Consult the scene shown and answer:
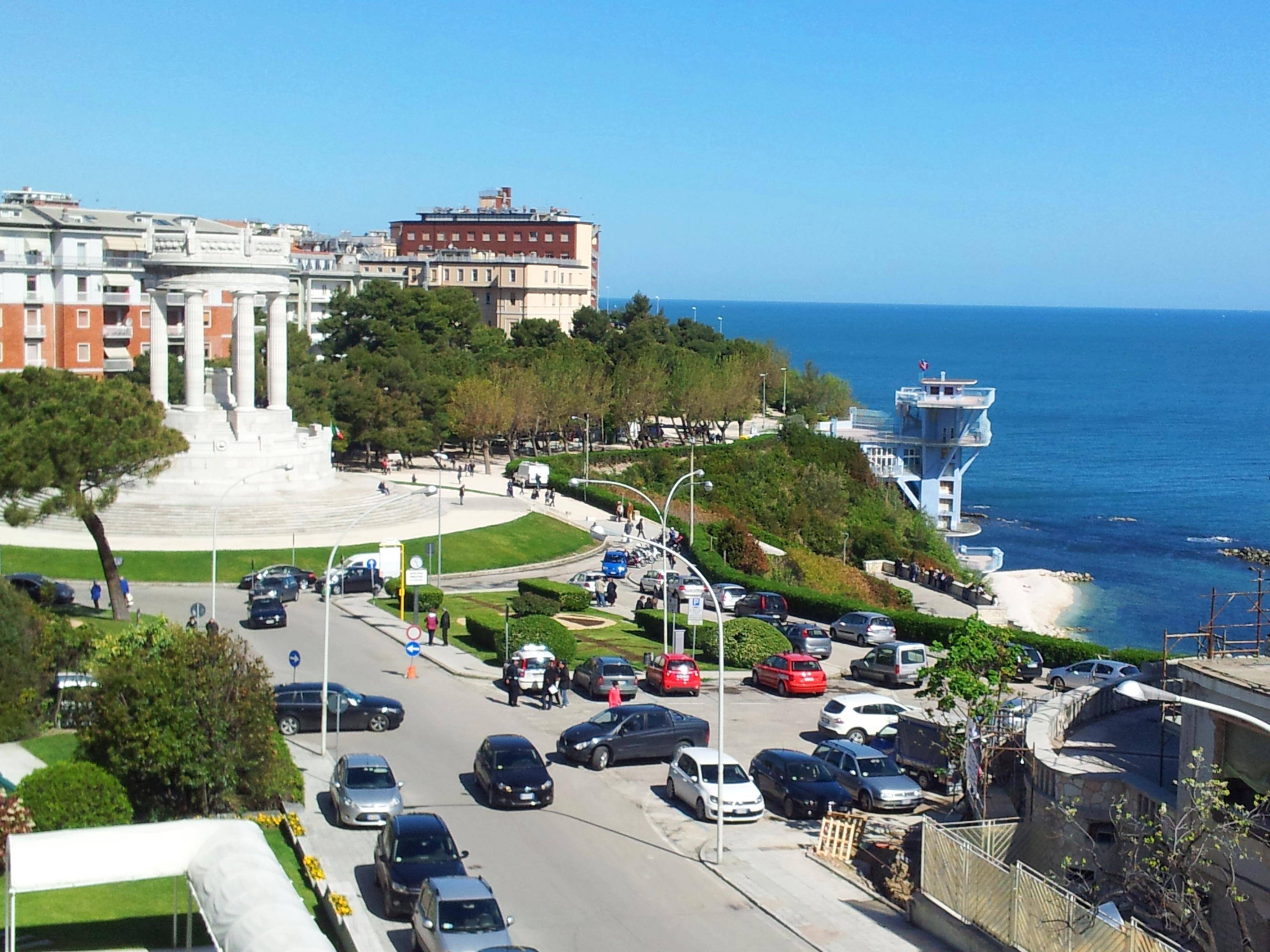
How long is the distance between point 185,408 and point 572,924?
46.1m

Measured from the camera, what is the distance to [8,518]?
4131cm

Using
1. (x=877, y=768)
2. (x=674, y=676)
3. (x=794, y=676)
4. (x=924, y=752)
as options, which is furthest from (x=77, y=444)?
(x=924, y=752)

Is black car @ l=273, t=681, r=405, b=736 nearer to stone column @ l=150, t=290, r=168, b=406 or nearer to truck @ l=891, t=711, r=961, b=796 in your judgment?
truck @ l=891, t=711, r=961, b=796

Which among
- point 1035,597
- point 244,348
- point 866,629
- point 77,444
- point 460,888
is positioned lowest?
point 1035,597

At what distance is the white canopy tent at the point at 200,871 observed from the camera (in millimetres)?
17922

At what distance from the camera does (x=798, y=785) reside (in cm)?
2880

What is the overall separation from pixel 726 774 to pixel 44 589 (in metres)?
25.7

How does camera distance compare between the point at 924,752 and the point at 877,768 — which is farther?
the point at 924,752

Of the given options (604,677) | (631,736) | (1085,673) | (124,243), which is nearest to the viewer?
(631,736)

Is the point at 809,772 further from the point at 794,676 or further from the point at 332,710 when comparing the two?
the point at 332,710

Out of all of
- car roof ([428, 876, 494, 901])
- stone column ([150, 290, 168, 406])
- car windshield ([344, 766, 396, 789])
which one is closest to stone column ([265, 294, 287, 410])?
stone column ([150, 290, 168, 406])

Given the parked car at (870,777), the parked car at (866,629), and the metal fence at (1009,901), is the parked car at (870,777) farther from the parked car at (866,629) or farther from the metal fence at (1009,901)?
the parked car at (866,629)

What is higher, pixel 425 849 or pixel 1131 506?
pixel 425 849


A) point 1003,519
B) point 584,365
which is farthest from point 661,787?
point 1003,519
